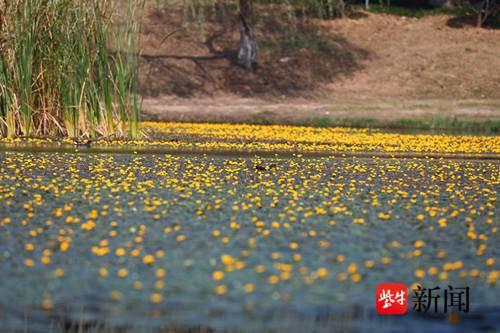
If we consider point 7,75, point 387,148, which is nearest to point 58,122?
point 7,75

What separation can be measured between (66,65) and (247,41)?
2202 cm

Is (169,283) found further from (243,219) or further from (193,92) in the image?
(193,92)

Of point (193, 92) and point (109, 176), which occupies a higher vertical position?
point (109, 176)

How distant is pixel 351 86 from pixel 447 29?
9.13 m

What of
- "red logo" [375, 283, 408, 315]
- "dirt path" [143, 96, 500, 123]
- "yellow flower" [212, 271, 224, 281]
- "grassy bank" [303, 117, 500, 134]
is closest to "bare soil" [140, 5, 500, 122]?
"dirt path" [143, 96, 500, 123]

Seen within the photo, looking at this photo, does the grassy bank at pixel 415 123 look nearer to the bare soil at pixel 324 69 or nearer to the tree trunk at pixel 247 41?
the bare soil at pixel 324 69

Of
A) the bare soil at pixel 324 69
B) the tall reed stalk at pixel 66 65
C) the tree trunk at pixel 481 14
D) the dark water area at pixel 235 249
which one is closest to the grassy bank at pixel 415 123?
the bare soil at pixel 324 69

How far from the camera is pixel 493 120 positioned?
36125 millimetres

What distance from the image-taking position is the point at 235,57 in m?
46.5

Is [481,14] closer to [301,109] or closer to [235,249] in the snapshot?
[301,109]

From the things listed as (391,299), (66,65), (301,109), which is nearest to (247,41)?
(301,109)

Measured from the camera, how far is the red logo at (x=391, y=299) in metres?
7.67

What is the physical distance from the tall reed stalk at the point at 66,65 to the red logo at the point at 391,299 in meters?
15.5

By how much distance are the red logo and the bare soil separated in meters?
28.8
